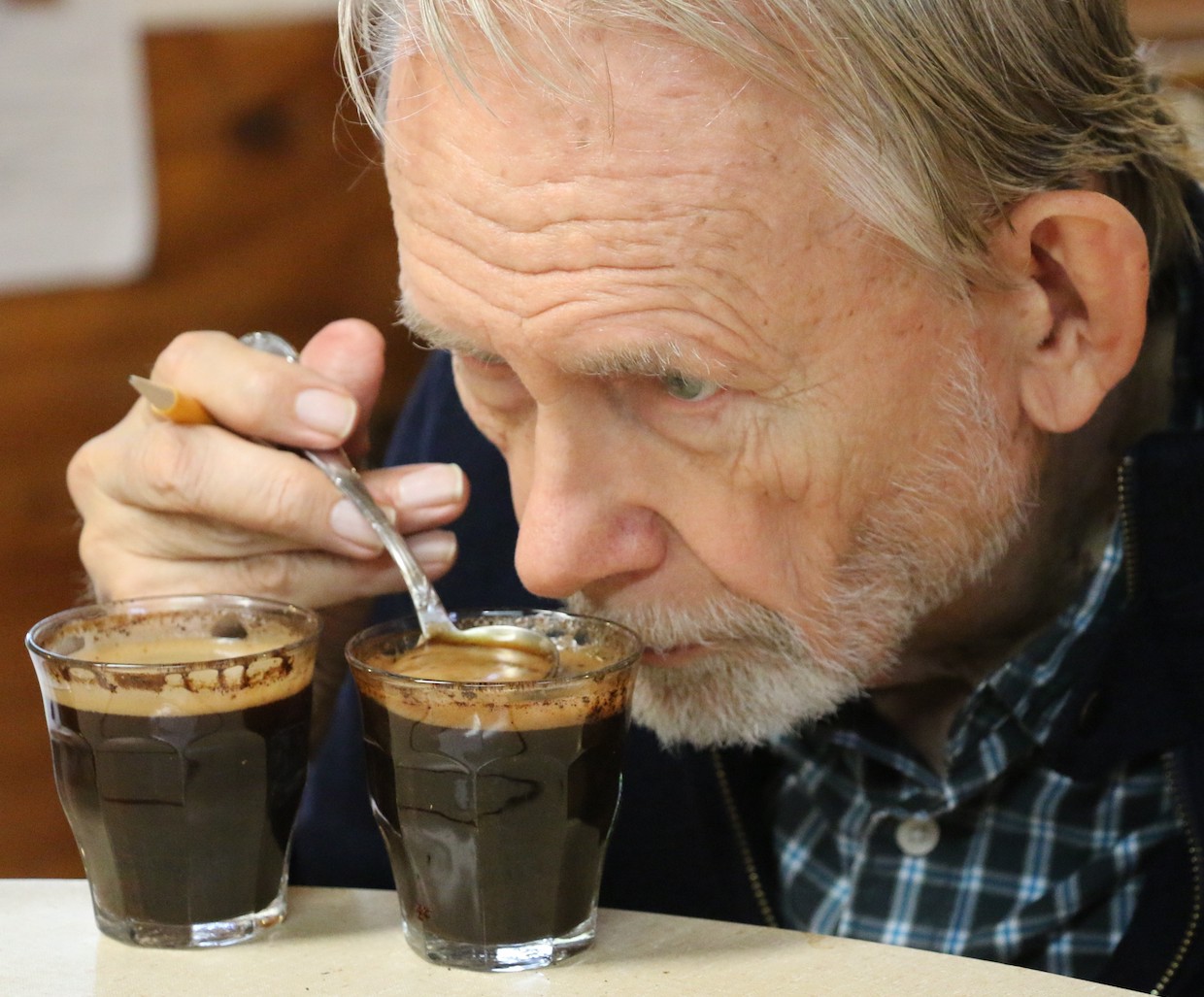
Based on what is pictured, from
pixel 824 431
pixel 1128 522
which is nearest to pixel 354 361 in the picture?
pixel 824 431

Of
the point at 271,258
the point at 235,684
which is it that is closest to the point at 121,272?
the point at 271,258

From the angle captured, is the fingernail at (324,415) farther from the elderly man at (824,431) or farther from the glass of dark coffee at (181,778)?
the glass of dark coffee at (181,778)

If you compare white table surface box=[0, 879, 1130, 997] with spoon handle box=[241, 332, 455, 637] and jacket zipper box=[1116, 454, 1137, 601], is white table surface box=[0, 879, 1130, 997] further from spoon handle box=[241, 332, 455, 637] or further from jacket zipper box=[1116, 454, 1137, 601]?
jacket zipper box=[1116, 454, 1137, 601]

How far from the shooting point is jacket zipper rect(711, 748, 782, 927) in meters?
1.41

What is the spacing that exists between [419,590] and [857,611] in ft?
1.20

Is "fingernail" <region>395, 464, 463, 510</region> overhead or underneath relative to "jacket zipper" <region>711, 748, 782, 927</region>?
overhead

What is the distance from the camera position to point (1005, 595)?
4.44ft

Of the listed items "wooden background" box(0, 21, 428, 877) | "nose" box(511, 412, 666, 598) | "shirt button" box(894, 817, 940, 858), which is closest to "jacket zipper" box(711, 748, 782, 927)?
"shirt button" box(894, 817, 940, 858)

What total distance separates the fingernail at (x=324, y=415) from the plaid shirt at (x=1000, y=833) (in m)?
0.54

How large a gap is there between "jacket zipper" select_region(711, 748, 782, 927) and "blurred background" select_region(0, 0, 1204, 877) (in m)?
1.55

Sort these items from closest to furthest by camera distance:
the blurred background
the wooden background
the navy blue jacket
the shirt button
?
the navy blue jacket, the shirt button, the blurred background, the wooden background

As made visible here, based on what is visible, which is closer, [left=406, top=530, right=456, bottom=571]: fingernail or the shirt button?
[left=406, top=530, right=456, bottom=571]: fingernail

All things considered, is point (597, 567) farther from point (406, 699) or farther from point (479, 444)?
point (479, 444)

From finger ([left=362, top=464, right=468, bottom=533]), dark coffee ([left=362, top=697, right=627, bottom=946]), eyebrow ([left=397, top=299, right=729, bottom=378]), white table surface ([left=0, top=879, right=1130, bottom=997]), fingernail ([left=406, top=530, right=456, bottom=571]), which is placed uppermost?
eyebrow ([left=397, top=299, right=729, bottom=378])
